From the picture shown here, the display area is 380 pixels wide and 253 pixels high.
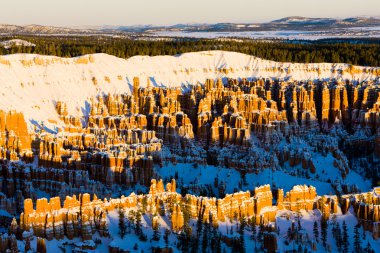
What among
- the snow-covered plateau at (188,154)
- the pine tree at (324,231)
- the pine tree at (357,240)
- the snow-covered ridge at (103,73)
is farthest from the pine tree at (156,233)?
the snow-covered ridge at (103,73)

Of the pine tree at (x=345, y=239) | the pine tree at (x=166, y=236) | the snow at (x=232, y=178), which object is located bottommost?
the snow at (x=232, y=178)

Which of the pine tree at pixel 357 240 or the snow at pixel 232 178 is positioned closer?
the pine tree at pixel 357 240

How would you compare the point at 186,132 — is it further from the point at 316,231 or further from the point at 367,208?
the point at 367,208

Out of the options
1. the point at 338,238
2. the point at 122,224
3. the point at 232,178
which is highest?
the point at 122,224

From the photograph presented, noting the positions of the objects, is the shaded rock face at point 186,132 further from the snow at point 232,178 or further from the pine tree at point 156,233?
the pine tree at point 156,233

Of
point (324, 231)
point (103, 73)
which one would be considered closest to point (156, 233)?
point (324, 231)

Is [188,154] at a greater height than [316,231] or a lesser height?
lesser

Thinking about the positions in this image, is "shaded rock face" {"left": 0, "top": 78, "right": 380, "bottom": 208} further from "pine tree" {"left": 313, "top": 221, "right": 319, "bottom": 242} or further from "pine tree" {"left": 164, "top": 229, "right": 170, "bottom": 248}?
"pine tree" {"left": 313, "top": 221, "right": 319, "bottom": 242}

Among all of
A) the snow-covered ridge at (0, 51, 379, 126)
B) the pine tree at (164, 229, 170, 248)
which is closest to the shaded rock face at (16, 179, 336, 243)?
the pine tree at (164, 229, 170, 248)
